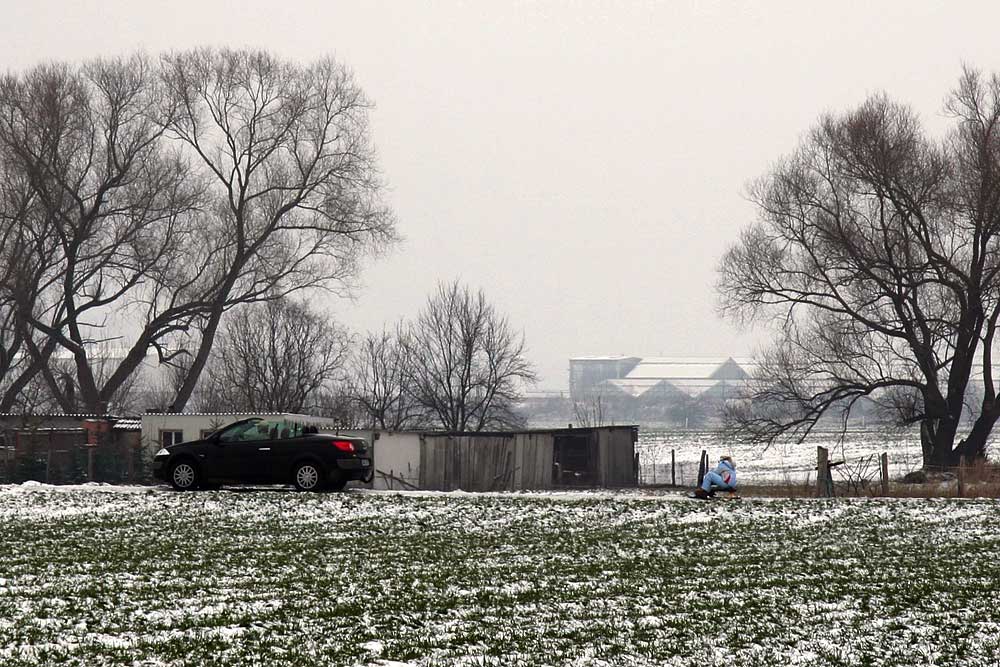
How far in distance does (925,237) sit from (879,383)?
4.96 m

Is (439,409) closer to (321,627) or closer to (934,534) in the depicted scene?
(934,534)

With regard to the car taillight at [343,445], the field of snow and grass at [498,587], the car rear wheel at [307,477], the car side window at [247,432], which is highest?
the car side window at [247,432]

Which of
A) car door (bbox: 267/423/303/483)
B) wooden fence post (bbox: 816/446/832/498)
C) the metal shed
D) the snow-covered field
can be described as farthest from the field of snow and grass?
the snow-covered field

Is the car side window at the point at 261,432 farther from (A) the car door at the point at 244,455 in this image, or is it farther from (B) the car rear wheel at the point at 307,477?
(B) the car rear wheel at the point at 307,477

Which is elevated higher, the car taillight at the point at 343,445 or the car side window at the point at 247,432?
the car side window at the point at 247,432

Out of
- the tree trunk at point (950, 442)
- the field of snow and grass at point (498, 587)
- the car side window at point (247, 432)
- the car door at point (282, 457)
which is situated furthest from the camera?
the tree trunk at point (950, 442)

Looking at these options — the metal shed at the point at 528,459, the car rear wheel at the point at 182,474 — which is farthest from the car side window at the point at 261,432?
the metal shed at the point at 528,459

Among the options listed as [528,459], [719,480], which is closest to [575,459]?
[528,459]

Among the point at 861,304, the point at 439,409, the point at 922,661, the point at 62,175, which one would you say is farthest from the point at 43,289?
the point at 922,661

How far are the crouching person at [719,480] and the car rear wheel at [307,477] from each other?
7582 mm

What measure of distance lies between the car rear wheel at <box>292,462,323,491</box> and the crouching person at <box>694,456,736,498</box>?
7.58 meters

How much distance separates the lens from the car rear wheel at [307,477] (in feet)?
90.7

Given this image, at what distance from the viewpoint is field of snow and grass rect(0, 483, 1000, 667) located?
9.92m

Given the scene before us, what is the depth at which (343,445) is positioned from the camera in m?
27.7
